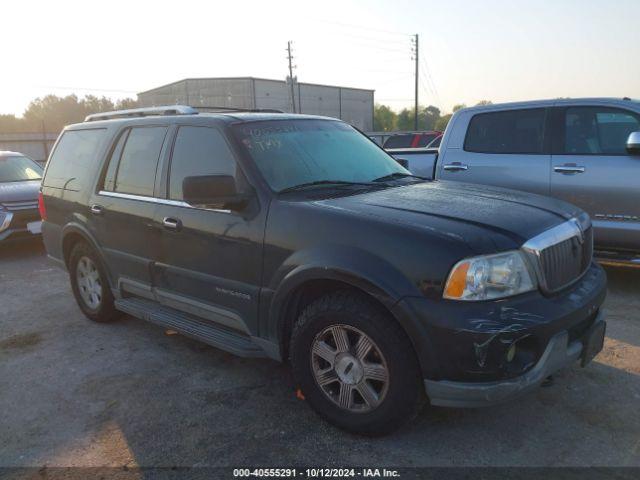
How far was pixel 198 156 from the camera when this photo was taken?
365 cm

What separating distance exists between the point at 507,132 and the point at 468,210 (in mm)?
3251

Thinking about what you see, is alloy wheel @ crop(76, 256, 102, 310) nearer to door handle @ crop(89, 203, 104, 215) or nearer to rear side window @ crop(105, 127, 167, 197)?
door handle @ crop(89, 203, 104, 215)

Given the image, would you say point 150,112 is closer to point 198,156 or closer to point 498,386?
point 198,156

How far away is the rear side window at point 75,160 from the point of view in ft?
15.3

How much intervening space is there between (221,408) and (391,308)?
1400mm

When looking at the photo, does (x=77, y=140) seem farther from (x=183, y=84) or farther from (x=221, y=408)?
(x=183, y=84)

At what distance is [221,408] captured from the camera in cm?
328

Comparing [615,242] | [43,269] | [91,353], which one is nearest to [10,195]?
[43,269]

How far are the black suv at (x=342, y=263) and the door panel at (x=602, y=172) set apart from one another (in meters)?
1.96

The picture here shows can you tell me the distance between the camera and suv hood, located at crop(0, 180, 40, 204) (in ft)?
26.2

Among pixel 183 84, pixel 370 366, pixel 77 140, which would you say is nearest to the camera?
pixel 370 366

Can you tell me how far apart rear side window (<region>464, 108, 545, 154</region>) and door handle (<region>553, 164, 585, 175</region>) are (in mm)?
297

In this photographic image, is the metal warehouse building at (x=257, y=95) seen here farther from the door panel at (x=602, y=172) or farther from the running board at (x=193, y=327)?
the running board at (x=193, y=327)

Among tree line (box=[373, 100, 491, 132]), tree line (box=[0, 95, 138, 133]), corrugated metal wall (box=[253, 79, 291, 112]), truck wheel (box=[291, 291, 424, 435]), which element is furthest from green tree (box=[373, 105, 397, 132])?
truck wheel (box=[291, 291, 424, 435])
